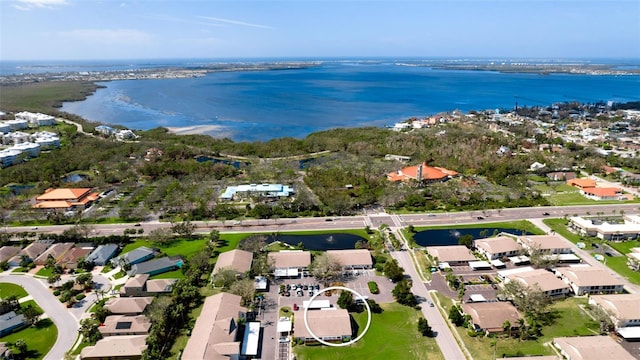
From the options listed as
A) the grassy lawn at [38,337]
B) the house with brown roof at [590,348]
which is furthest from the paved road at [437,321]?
the grassy lawn at [38,337]

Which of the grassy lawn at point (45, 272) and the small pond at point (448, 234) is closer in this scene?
the grassy lawn at point (45, 272)

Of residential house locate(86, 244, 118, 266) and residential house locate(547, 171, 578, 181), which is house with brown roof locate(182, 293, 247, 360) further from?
residential house locate(547, 171, 578, 181)

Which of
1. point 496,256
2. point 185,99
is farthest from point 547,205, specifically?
point 185,99

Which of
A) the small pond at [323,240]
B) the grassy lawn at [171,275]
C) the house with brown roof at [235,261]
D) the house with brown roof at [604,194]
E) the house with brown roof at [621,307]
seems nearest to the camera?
the house with brown roof at [621,307]

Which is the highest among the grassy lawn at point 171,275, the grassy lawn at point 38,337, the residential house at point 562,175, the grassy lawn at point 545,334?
the residential house at point 562,175

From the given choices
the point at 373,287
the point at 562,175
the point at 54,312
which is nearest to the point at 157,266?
the point at 54,312

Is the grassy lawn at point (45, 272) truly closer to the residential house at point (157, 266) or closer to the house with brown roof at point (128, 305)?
the residential house at point (157, 266)

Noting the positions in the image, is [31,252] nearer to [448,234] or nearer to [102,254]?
[102,254]
